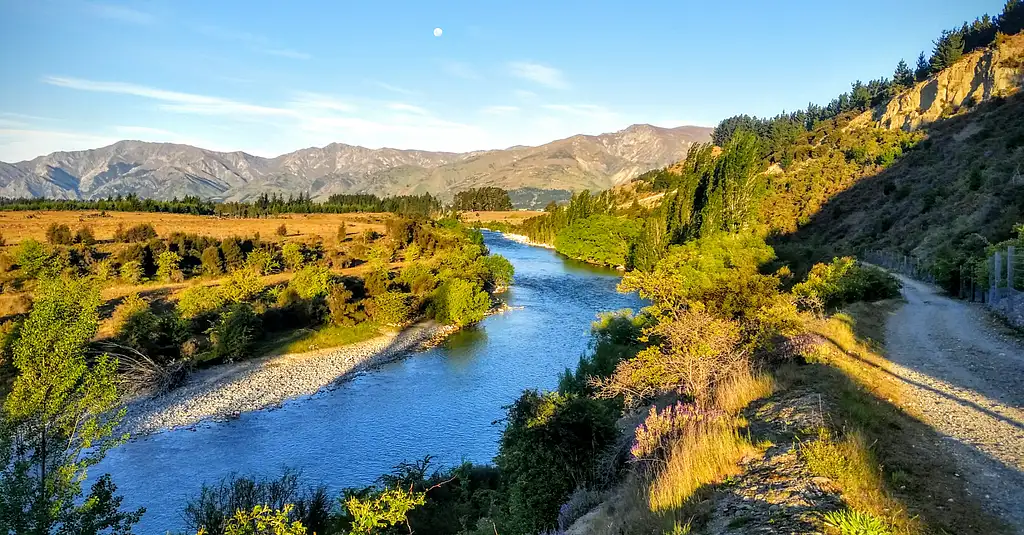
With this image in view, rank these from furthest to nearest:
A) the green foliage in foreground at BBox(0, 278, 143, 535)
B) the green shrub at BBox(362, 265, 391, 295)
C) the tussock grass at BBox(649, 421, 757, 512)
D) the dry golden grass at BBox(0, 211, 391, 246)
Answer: the dry golden grass at BBox(0, 211, 391, 246) < the green shrub at BBox(362, 265, 391, 295) < the green foliage in foreground at BBox(0, 278, 143, 535) < the tussock grass at BBox(649, 421, 757, 512)

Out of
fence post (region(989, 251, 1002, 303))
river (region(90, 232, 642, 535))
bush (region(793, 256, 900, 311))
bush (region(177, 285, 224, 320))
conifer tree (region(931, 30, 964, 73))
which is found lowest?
river (region(90, 232, 642, 535))

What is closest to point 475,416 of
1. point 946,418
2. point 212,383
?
point 212,383

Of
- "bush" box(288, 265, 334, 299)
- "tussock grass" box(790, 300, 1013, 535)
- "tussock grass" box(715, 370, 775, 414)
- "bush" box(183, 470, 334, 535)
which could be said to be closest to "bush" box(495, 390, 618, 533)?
"tussock grass" box(715, 370, 775, 414)

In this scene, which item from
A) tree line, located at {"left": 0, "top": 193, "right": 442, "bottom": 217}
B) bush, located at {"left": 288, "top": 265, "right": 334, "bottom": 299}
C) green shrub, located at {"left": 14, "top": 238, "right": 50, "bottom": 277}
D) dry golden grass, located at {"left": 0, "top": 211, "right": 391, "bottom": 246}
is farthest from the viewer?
tree line, located at {"left": 0, "top": 193, "right": 442, "bottom": 217}

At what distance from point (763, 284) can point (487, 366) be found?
16844mm

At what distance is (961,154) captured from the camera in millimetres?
48906

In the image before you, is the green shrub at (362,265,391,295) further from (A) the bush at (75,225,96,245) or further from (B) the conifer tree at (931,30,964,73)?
(B) the conifer tree at (931,30,964,73)

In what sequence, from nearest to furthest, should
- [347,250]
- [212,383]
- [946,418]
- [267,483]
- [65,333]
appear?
[946,418], [65,333], [267,483], [212,383], [347,250]

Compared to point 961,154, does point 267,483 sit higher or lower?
lower

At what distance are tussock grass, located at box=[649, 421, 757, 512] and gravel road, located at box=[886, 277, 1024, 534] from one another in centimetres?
266

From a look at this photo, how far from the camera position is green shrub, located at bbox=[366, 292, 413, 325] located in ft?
135

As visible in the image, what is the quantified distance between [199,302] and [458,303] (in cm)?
1794

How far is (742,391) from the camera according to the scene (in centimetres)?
1058

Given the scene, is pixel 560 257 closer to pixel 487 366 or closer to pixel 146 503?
pixel 487 366
